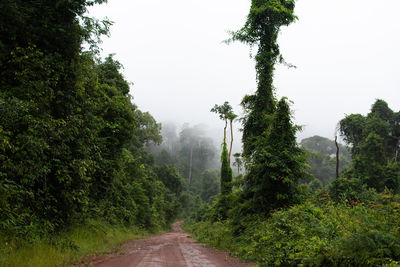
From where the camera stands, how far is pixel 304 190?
1220 centimetres

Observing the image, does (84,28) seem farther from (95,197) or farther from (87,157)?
(95,197)

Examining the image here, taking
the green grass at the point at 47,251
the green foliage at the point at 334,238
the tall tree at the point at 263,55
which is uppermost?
the tall tree at the point at 263,55

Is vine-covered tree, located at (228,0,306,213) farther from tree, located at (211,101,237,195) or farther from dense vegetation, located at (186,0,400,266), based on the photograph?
tree, located at (211,101,237,195)

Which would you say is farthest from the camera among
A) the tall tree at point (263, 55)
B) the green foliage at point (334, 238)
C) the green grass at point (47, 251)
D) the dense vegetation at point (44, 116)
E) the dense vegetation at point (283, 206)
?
the tall tree at point (263, 55)

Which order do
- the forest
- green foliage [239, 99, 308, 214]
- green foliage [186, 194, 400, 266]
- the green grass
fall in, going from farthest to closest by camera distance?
green foliage [239, 99, 308, 214] → the forest → the green grass → green foliage [186, 194, 400, 266]

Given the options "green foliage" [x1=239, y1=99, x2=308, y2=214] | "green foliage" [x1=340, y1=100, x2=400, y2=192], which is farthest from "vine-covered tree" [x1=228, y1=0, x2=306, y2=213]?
"green foliage" [x1=340, y1=100, x2=400, y2=192]

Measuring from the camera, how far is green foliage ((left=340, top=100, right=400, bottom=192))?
97.1 ft

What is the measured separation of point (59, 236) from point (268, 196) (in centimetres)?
836

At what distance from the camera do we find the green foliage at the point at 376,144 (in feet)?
97.1

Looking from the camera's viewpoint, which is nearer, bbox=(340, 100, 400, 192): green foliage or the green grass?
the green grass

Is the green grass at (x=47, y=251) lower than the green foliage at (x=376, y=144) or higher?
lower

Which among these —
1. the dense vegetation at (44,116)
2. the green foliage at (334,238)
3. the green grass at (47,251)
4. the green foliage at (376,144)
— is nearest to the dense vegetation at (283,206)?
the green foliage at (334,238)

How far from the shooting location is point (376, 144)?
32688 mm

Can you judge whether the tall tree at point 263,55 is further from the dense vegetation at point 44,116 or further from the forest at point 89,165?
the dense vegetation at point 44,116
